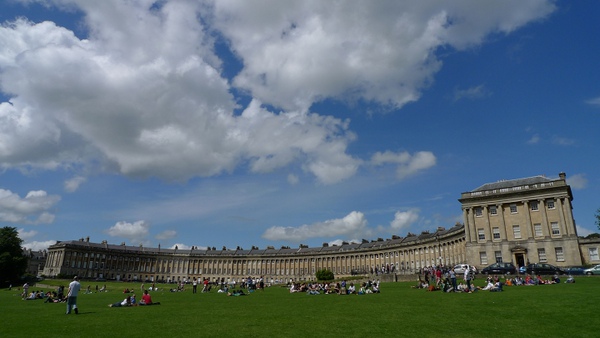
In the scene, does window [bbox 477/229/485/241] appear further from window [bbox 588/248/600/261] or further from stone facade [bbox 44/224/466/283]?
stone facade [bbox 44/224/466/283]

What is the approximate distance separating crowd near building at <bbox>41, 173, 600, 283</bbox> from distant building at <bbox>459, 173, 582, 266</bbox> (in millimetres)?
121

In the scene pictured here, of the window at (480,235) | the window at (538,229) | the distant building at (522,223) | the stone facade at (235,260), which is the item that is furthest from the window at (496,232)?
the stone facade at (235,260)

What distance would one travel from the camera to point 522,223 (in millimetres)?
56688

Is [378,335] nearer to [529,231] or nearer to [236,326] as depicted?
[236,326]

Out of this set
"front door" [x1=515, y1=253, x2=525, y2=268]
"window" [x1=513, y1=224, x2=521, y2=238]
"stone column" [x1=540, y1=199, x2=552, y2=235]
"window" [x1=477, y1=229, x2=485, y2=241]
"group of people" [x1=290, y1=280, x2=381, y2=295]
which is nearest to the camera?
"group of people" [x1=290, y1=280, x2=381, y2=295]

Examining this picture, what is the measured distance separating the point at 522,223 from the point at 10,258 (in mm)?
97593

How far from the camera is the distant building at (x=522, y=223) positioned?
53219mm

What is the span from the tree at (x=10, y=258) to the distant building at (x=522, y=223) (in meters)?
89.9

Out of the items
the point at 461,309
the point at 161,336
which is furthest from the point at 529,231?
the point at 161,336

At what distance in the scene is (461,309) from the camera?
58.6 ft

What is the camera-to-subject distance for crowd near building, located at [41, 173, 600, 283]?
179ft

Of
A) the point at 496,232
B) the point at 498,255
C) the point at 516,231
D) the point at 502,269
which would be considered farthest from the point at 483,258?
the point at 502,269

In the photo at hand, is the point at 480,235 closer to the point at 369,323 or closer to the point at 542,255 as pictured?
the point at 542,255

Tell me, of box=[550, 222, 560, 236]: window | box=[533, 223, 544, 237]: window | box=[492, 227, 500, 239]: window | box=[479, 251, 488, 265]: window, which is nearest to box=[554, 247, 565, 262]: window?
box=[550, 222, 560, 236]: window
